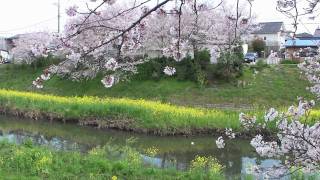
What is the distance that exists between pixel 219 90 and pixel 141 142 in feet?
40.2

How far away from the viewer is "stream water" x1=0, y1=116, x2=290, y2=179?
45.1 ft

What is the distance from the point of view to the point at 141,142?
16.3 m

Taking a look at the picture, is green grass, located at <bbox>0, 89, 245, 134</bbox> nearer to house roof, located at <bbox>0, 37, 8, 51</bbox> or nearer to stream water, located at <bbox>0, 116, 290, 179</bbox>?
stream water, located at <bbox>0, 116, 290, 179</bbox>

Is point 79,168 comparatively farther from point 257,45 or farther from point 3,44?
point 3,44

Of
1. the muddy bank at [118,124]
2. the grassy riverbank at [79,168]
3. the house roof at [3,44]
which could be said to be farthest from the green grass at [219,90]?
the house roof at [3,44]

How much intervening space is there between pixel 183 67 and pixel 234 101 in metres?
4.80

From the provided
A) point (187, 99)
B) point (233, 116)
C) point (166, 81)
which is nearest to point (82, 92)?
point (166, 81)

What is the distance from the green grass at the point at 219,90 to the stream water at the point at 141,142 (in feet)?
28.1

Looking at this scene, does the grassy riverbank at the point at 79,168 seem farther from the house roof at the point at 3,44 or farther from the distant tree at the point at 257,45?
the house roof at the point at 3,44

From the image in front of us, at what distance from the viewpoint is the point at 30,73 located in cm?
3769

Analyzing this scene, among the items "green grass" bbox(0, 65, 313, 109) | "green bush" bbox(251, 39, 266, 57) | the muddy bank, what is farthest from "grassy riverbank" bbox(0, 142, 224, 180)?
"green bush" bbox(251, 39, 266, 57)

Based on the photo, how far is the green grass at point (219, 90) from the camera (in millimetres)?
26516

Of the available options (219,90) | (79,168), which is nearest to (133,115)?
(79,168)

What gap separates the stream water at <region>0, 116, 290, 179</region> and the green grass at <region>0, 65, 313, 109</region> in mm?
8554
